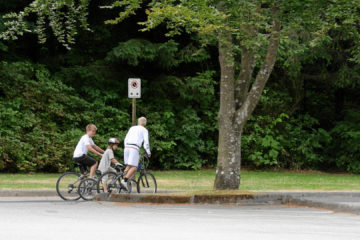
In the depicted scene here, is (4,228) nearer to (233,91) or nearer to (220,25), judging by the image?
(220,25)

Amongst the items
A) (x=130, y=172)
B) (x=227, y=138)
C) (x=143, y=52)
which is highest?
(x=143, y=52)

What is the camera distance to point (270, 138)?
2808 cm

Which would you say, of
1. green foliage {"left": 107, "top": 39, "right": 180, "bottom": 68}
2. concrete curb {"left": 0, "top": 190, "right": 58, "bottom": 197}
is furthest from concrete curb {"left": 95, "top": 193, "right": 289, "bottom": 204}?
green foliage {"left": 107, "top": 39, "right": 180, "bottom": 68}

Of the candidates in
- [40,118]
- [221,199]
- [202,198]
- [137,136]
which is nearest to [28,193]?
[137,136]

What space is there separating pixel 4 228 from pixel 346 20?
8.04 m

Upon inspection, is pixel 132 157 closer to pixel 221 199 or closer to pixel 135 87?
pixel 221 199

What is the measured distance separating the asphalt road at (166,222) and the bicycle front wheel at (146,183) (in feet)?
5.98

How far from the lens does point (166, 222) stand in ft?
33.7

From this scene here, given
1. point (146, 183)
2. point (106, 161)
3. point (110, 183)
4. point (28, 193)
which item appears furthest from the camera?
point (28, 193)

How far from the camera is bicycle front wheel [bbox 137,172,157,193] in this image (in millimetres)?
15539

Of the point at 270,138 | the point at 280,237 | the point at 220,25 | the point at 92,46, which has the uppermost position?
the point at 92,46

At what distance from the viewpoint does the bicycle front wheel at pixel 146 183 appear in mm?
15539

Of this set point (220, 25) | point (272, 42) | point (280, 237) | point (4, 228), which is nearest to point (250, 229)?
point (280, 237)

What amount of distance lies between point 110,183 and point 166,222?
455cm
